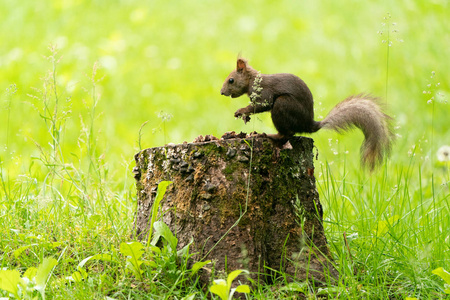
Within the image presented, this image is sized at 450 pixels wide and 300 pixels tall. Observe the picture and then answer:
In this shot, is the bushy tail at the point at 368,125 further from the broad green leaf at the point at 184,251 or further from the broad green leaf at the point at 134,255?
the broad green leaf at the point at 134,255

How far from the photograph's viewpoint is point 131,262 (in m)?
2.40

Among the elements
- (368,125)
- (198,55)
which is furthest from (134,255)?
(198,55)

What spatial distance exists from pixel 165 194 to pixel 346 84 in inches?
182

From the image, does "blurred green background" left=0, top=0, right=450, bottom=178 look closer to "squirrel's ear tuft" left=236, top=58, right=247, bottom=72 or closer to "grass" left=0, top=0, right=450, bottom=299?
"grass" left=0, top=0, right=450, bottom=299

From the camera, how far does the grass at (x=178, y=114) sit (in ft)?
8.37

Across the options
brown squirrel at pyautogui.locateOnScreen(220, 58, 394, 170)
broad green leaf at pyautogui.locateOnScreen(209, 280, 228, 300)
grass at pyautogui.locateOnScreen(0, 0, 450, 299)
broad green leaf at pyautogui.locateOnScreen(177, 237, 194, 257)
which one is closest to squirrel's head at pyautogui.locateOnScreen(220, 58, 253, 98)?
brown squirrel at pyautogui.locateOnScreen(220, 58, 394, 170)

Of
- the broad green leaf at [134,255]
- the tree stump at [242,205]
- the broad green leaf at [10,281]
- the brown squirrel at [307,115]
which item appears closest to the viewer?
the broad green leaf at [10,281]

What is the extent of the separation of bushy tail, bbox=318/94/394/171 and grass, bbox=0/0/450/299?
23cm

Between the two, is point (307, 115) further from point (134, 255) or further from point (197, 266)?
point (134, 255)

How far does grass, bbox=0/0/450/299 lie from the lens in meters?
2.55

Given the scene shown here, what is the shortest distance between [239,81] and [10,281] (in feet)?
5.10

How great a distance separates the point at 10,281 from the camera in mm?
2162

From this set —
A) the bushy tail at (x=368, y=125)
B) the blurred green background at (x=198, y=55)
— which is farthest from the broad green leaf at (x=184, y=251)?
the blurred green background at (x=198, y=55)

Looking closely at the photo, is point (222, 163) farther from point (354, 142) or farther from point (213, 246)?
point (354, 142)
